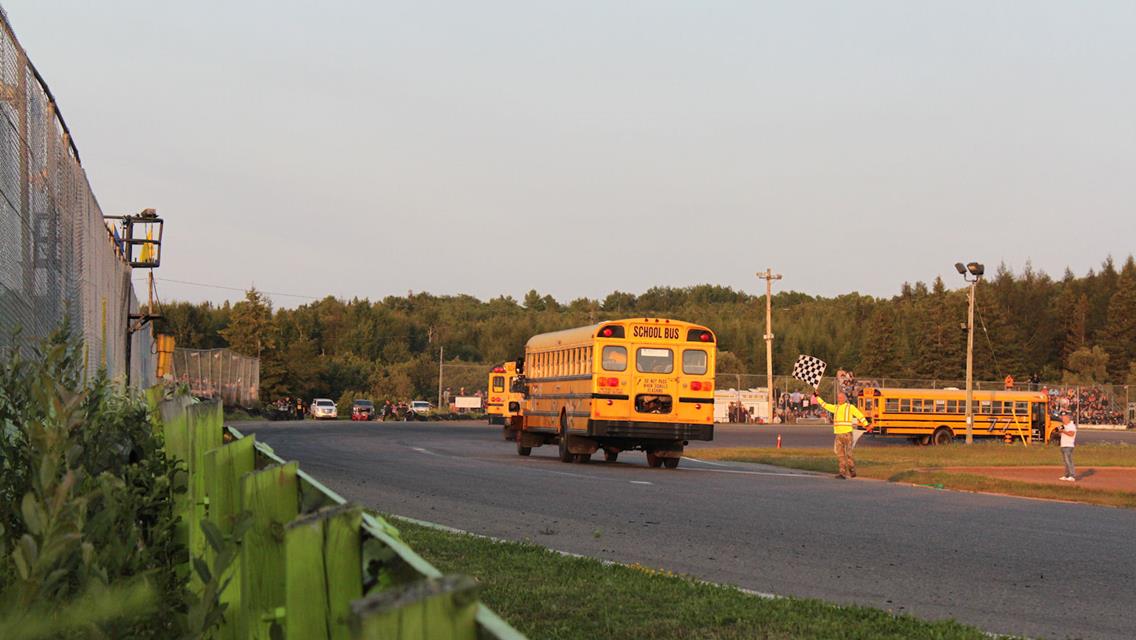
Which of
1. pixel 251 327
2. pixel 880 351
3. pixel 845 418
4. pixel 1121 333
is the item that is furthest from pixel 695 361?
pixel 1121 333

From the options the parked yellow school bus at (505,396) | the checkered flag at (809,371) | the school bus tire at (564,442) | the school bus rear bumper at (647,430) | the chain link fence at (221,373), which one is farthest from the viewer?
the chain link fence at (221,373)

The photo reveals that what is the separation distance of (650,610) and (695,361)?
65.7ft

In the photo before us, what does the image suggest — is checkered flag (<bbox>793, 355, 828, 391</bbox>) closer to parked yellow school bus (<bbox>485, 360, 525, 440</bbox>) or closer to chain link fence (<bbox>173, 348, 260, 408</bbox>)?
parked yellow school bus (<bbox>485, 360, 525, 440</bbox>)

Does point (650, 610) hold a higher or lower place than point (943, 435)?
higher

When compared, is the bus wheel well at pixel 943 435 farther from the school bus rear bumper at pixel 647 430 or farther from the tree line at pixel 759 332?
the tree line at pixel 759 332

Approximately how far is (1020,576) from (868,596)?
6.73ft

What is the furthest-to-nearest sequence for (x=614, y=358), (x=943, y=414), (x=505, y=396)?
(x=943, y=414), (x=505, y=396), (x=614, y=358)

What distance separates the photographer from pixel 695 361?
92.4ft

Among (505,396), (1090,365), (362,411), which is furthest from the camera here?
(1090,365)

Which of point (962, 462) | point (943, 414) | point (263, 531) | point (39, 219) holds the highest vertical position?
point (39, 219)

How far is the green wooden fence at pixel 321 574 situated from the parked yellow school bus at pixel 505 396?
30.1 m

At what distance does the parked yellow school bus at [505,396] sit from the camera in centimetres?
3453

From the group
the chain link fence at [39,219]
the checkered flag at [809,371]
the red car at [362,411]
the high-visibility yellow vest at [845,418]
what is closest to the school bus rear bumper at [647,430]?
the high-visibility yellow vest at [845,418]

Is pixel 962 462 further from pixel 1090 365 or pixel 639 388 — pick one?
pixel 1090 365
